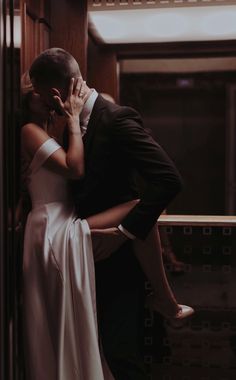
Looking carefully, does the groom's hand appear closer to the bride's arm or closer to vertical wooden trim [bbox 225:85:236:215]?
the bride's arm

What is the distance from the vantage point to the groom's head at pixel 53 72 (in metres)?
1.50

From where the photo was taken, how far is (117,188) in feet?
5.18

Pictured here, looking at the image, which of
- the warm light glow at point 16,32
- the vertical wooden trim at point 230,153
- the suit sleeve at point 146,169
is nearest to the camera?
the warm light glow at point 16,32

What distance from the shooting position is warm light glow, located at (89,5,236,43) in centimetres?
249

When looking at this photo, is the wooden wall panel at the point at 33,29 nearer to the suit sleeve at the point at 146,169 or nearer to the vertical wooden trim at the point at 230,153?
the suit sleeve at the point at 146,169

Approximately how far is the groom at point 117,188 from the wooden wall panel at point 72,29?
51 centimetres

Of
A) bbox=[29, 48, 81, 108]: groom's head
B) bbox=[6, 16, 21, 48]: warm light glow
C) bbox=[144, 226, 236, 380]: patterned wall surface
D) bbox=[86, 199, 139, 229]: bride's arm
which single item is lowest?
bbox=[144, 226, 236, 380]: patterned wall surface

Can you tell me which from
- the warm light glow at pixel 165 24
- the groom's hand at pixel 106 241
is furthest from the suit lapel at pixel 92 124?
the warm light glow at pixel 165 24

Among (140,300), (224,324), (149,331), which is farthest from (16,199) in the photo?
(224,324)

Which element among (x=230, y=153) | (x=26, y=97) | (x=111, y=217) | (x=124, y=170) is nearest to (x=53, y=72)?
(x=26, y=97)

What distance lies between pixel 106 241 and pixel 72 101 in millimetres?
428

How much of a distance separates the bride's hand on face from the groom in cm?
2

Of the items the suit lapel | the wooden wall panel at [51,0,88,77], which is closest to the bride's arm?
the suit lapel

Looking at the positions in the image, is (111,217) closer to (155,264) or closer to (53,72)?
(155,264)
